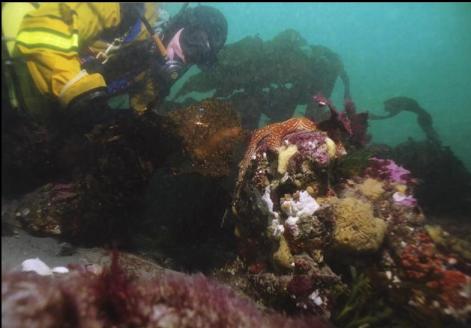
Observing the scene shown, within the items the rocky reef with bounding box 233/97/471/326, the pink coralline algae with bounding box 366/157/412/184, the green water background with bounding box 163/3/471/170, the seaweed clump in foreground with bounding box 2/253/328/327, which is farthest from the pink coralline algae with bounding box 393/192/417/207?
the green water background with bounding box 163/3/471/170

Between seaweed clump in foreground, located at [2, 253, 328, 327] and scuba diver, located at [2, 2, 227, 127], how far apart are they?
178 centimetres

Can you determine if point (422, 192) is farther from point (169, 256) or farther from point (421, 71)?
point (421, 71)

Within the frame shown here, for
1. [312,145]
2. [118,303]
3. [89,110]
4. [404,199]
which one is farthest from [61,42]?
[404,199]

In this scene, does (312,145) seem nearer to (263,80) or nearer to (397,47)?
(263,80)

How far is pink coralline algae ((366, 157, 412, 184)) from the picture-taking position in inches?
190

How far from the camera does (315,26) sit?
107000mm

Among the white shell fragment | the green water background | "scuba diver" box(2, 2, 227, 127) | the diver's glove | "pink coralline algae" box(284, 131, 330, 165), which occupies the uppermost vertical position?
"scuba diver" box(2, 2, 227, 127)

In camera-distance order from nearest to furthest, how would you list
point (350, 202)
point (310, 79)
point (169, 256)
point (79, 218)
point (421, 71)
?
point (350, 202) → point (79, 218) → point (169, 256) → point (310, 79) → point (421, 71)

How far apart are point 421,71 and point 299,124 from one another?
5903 inches

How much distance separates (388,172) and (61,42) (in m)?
4.35

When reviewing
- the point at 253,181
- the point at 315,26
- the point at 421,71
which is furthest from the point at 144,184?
the point at 421,71

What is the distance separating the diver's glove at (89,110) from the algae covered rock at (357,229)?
2.90 metres

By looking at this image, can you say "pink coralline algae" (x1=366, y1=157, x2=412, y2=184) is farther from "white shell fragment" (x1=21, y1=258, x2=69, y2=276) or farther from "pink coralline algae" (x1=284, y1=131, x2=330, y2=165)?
"white shell fragment" (x1=21, y1=258, x2=69, y2=276)

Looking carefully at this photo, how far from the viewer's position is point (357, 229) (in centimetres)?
375
